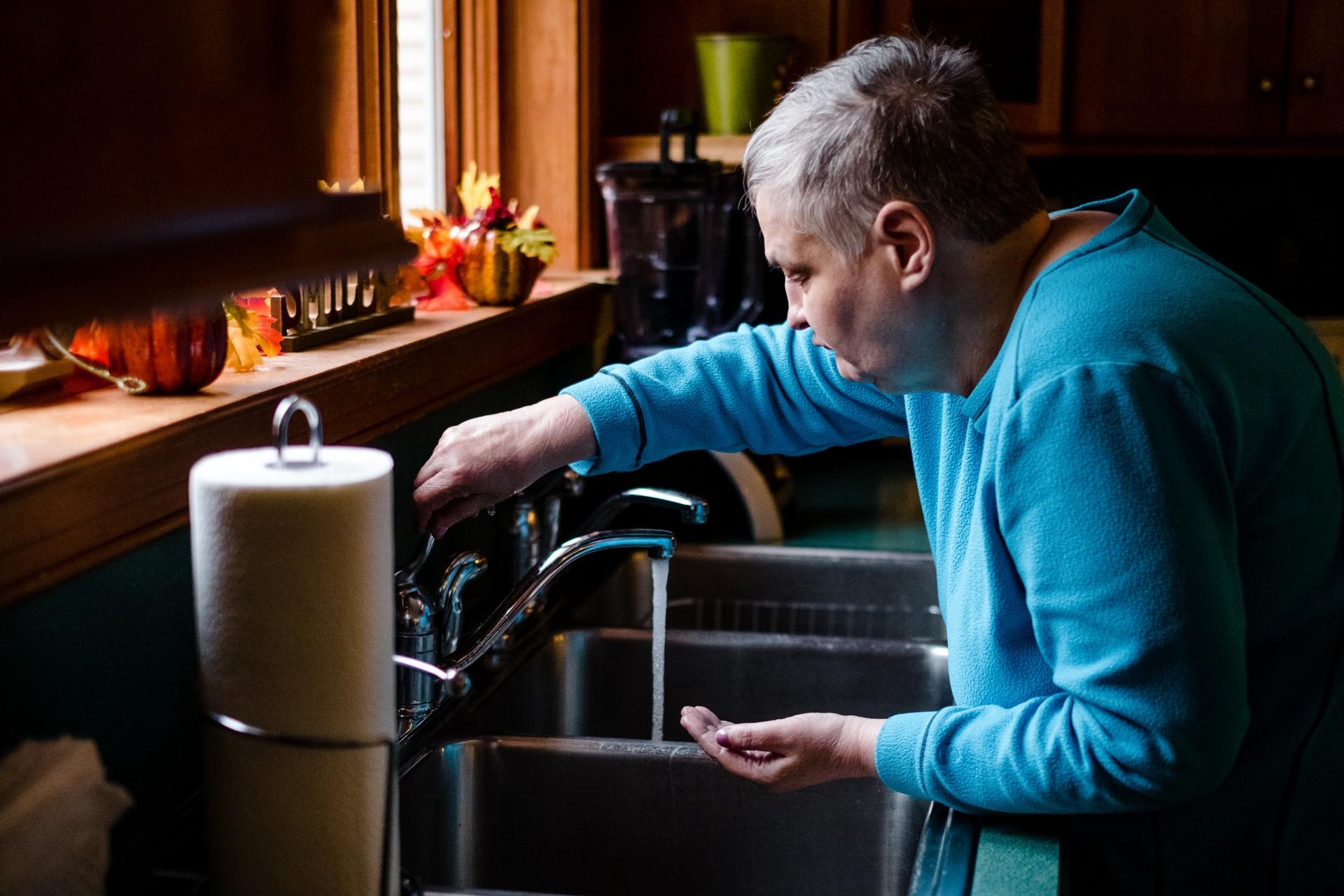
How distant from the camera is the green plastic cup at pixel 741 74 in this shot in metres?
2.35

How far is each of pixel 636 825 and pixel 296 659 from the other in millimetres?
645

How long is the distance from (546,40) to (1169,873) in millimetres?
1639

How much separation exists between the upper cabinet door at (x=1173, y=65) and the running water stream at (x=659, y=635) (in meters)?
1.84

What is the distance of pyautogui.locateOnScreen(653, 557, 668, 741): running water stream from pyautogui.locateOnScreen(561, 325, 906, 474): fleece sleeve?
11 centimetres

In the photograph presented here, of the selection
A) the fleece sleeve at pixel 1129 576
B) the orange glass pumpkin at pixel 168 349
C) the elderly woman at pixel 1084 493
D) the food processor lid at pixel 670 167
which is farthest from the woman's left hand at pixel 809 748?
the food processor lid at pixel 670 167

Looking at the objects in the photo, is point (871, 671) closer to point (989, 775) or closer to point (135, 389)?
point (989, 775)

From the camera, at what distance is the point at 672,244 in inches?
88.7

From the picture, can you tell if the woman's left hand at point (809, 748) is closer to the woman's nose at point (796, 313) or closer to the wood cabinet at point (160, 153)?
the woman's nose at point (796, 313)

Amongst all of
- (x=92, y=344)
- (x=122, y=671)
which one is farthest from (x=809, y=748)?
(x=92, y=344)

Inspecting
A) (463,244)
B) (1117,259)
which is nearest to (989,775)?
(1117,259)

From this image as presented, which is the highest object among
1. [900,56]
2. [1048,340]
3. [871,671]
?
[900,56]

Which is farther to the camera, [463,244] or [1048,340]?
[463,244]

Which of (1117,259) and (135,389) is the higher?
(1117,259)

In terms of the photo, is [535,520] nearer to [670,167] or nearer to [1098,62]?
[670,167]
